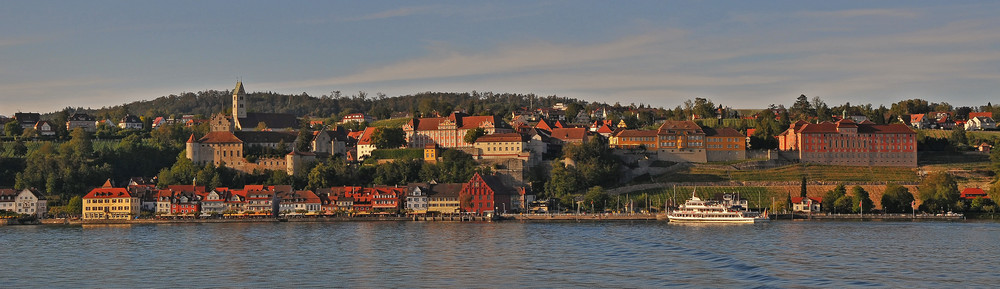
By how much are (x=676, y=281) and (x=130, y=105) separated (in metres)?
144

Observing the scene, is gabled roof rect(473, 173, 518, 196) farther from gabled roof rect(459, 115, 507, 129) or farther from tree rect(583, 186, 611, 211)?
gabled roof rect(459, 115, 507, 129)

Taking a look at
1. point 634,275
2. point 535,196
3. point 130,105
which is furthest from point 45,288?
Answer: point 130,105

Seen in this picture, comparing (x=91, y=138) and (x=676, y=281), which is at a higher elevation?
(x=91, y=138)

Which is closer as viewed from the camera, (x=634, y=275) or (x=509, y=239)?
(x=634, y=275)

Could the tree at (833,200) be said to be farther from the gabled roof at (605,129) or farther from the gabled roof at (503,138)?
the gabled roof at (605,129)

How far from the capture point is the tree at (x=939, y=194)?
66.1 metres

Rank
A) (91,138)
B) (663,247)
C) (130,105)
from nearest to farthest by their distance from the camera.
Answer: (663,247)
(91,138)
(130,105)

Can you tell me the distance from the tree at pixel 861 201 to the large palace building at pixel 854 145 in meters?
11.1

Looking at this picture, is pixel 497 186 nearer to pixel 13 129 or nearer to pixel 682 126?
pixel 682 126

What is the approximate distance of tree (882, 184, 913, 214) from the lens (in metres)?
66.8

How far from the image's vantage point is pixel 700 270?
35469mm

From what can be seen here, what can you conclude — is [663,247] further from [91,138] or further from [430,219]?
[91,138]

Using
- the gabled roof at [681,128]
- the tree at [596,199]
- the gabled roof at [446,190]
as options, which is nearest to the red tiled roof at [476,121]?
the gabled roof at [446,190]

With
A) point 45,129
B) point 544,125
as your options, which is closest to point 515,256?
point 544,125
